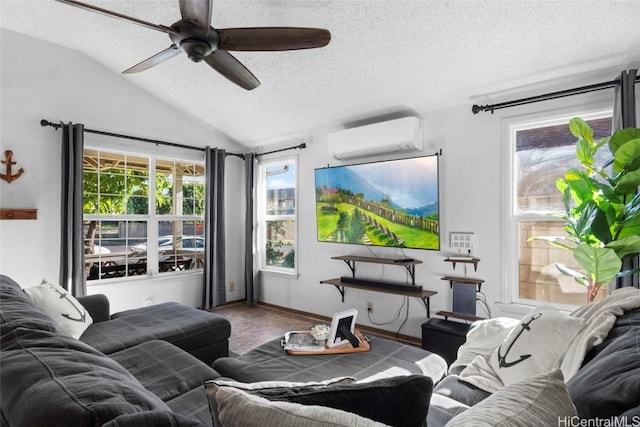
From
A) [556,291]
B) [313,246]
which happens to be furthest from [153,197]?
[556,291]

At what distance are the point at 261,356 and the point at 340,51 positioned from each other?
2.42 m

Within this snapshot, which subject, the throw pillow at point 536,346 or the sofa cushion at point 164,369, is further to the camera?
the sofa cushion at point 164,369

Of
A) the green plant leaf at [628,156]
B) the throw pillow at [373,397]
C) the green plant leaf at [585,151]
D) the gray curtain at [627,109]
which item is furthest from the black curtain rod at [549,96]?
the throw pillow at [373,397]

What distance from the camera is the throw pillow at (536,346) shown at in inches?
60.2

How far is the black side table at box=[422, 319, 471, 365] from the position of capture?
2711 millimetres

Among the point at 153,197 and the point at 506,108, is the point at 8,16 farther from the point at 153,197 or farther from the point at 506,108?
the point at 506,108

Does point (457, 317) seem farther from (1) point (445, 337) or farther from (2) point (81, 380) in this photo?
(2) point (81, 380)

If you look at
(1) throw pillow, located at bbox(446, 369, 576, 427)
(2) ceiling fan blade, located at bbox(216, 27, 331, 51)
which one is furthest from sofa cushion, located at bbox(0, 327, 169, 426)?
(2) ceiling fan blade, located at bbox(216, 27, 331, 51)

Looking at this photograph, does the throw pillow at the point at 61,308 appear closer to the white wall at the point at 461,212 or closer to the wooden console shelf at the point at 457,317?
the white wall at the point at 461,212

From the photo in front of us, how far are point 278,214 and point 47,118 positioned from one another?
2826 millimetres

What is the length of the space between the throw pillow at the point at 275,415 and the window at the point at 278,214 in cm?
402

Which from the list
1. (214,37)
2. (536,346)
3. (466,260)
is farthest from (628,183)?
(214,37)

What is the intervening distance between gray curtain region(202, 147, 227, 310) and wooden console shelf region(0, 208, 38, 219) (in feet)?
5.92

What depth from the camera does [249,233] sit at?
202 inches
